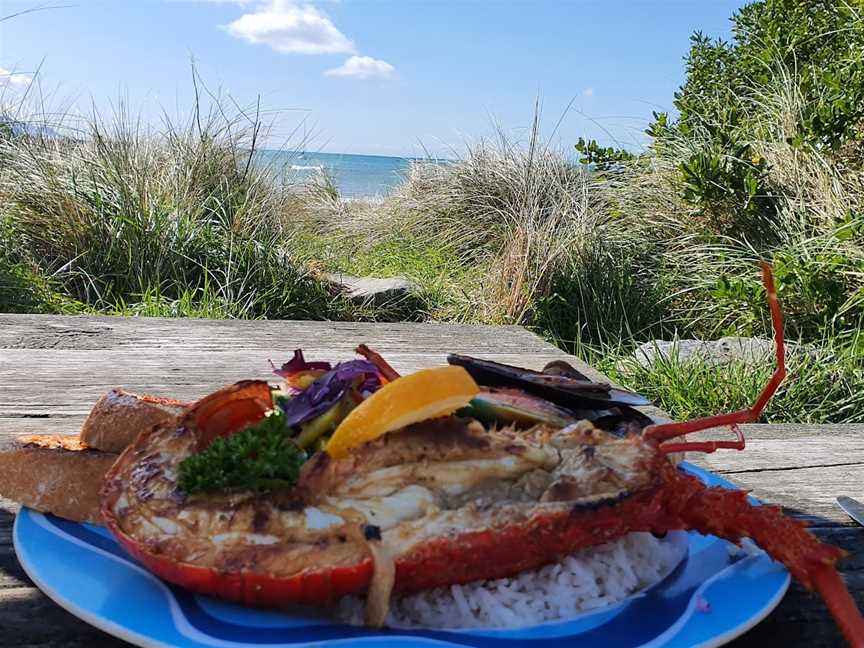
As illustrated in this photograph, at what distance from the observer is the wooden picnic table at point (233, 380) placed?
900 mm

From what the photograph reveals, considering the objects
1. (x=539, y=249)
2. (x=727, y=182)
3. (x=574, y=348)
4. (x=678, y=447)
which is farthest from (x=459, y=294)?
(x=678, y=447)

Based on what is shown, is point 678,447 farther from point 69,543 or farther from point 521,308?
point 521,308

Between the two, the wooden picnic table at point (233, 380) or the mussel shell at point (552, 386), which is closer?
the wooden picnic table at point (233, 380)

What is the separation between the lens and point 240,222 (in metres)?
6.09

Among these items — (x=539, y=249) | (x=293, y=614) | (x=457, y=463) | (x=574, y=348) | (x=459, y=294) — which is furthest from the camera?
(x=459, y=294)

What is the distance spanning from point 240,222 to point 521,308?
2252mm

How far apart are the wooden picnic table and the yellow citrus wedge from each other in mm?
325

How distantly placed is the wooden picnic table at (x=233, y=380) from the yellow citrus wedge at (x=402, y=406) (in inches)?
12.8

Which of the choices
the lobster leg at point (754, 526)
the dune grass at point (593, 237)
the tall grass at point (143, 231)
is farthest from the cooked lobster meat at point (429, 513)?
the tall grass at point (143, 231)

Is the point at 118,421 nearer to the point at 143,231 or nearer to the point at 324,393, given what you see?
the point at 324,393

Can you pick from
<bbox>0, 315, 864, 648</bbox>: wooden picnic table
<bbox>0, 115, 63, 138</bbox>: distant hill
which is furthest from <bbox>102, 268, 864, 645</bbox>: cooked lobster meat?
<bbox>0, 115, 63, 138</bbox>: distant hill

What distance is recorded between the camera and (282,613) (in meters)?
0.82

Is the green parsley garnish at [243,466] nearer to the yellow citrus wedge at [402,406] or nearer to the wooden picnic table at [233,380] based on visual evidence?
the yellow citrus wedge at [402,406]

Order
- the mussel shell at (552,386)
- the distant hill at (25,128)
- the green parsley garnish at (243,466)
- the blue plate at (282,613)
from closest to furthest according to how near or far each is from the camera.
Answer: the blue plate at (282,613), the green parsley garnish at (243,466), the mussel shell at (552,386), the distant hill at (25,128)
